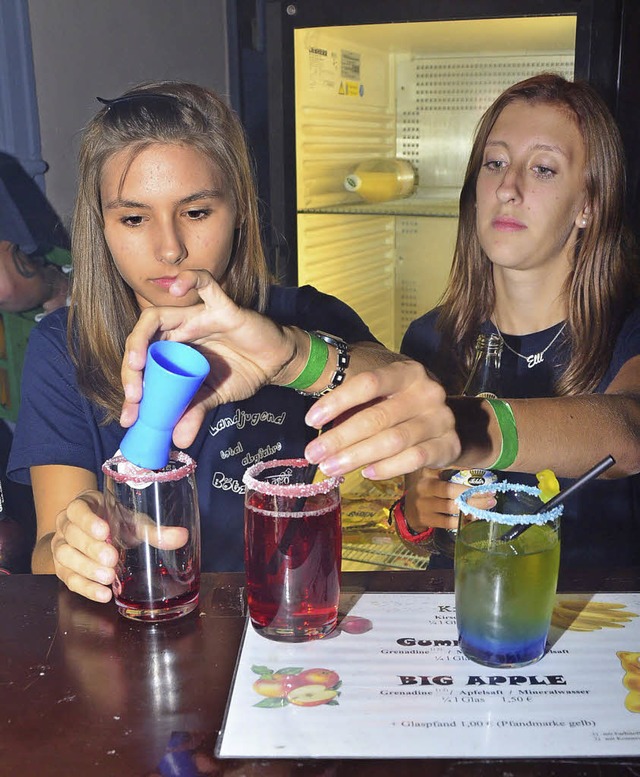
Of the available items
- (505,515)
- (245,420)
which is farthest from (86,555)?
(245,420)

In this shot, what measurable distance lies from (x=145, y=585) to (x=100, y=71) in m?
1.80

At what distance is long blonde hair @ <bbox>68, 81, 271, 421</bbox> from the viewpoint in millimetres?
1472

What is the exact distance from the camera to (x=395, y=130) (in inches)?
104

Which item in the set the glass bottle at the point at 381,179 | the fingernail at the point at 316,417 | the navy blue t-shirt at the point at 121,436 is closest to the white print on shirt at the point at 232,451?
the navy blue t-shirt at the point at 121,436

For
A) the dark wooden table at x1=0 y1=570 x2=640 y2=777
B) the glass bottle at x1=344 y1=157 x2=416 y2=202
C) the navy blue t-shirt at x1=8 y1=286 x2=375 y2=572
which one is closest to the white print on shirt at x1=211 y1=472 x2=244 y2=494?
the navy blue t-shirt at x1=8 y1=286 x2=375 y2=572

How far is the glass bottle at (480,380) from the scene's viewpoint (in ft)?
4.90

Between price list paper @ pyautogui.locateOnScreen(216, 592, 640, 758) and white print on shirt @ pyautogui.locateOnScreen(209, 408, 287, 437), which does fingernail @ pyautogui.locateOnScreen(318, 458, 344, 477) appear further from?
white print on shirt @ pyautogui.locateOnScreen(209, 408, 287, 437)

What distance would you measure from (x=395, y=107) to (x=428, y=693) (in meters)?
2.11

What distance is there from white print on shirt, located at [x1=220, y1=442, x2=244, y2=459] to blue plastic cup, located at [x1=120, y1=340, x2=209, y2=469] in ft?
1.99

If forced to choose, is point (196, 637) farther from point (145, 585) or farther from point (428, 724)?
point (428, 724)

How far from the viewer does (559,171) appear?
1.74m

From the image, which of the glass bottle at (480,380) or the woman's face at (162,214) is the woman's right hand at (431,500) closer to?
the glass bottle at (480,380)

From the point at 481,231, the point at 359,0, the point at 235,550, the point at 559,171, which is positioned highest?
the point at 359,0

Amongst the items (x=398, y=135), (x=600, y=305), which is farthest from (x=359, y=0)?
(x=600, y=305)
